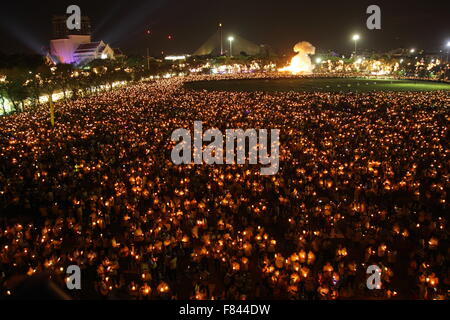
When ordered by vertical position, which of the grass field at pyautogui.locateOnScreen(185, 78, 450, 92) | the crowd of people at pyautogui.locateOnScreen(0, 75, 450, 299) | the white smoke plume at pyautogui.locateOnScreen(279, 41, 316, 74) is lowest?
the crowd of people at pyautogui.locateOnScreen(0, 75, 450, 299)

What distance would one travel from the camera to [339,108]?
2825 centimetres

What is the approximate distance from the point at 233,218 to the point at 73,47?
11925 cm

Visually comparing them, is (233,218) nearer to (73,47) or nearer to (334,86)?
(334,86)

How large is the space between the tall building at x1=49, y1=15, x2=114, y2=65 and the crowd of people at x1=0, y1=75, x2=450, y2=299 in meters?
96.5

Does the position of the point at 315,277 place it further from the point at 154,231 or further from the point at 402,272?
the point at 154,231

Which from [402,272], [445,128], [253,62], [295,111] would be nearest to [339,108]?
[295,111]

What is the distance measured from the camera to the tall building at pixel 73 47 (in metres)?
106

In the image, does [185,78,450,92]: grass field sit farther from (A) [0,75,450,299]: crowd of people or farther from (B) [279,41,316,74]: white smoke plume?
(B) [279,41,316,74]: white smoke plume

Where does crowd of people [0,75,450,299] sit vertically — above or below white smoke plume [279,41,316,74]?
below

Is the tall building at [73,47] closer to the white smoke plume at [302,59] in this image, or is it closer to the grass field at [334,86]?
the white smoke plume at [302,59]

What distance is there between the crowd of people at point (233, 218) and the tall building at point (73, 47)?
96468mm

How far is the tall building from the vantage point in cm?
10606

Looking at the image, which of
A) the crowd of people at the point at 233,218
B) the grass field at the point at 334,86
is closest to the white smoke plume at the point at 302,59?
the grass field at the point at 334,86

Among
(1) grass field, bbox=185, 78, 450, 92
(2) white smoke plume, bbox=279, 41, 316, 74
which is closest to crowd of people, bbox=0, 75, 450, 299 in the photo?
(1) grass field, bbox=185, 78, 450, 92
